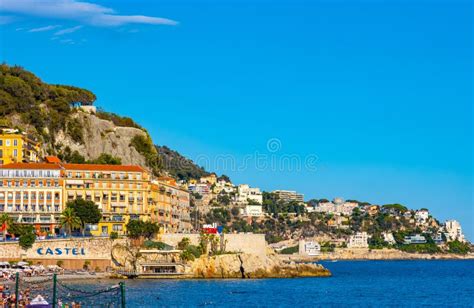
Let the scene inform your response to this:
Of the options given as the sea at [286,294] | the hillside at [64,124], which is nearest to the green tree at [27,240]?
the sea at [286,294]

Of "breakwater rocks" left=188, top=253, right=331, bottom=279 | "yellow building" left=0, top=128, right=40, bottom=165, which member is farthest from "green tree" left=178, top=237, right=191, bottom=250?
"yellow building" left=0, top=128, right=40, bottom=165

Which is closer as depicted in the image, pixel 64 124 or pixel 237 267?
pixel 237 267

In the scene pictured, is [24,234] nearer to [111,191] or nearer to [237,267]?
[111,191]

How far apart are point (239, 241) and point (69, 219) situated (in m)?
18.9

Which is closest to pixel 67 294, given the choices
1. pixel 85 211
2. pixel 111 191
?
pixel 85 211

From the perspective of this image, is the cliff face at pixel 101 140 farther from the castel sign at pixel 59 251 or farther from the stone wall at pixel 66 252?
the castel sign at pixel 59 251

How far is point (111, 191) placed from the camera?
332 ft

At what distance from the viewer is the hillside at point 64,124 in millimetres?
116062

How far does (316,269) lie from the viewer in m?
111

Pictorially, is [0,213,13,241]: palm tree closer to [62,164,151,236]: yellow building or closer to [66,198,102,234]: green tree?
[66,198,102,234]: green tree

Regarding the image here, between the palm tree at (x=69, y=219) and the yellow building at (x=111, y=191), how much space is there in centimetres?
399

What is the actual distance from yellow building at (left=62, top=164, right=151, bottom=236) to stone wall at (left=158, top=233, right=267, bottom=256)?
16.6ft

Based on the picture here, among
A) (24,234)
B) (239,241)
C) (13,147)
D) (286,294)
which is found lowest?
(286,294)

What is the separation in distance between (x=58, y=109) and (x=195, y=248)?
34.9 metres
